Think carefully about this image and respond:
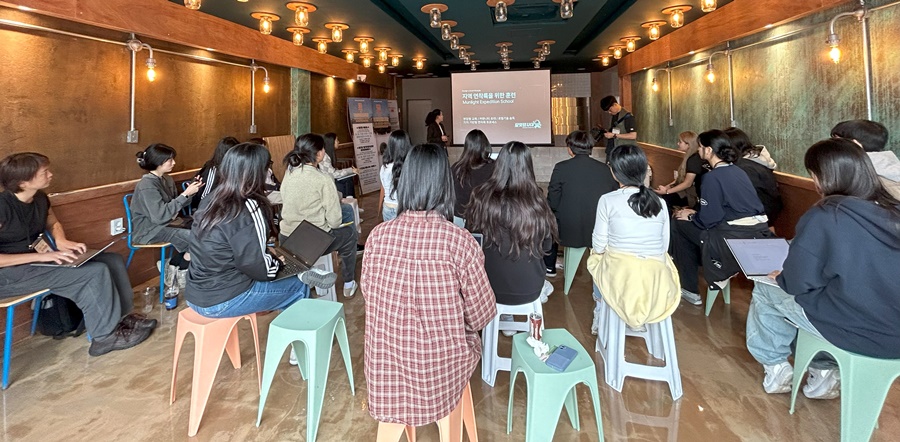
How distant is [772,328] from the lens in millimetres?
2096

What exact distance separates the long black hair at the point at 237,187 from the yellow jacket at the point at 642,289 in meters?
1.68

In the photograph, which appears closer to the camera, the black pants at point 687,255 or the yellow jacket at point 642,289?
the yellow jacket at point 642,289

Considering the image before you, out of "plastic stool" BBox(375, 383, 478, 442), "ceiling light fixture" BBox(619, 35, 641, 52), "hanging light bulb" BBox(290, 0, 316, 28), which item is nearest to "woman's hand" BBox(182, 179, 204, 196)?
"hanging light bulb" BBox(290, 0, 316, 28)

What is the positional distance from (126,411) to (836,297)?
3035mm

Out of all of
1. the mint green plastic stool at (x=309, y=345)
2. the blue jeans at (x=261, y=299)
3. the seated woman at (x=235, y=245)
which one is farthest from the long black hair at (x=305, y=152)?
the mint green plastic stool at (x=309, y=345)

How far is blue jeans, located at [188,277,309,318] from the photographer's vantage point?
6.55 ft

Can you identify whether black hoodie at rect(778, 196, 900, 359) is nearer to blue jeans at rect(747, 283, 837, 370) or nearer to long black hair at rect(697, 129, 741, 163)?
blue jeans at rect(747, 283, 837, 370)

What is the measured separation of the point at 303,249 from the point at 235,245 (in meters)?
0.44

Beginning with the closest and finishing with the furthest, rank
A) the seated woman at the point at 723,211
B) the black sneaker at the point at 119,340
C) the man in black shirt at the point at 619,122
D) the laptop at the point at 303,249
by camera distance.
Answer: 1. the laptop at the point at 303,249
2. the black sneaker at the point at 119,340
3. the seated woman at the point at 723,211
4. the man in black shirt at the point at 619,122

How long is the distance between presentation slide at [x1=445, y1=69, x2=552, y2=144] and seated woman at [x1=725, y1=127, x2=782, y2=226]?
202 inches

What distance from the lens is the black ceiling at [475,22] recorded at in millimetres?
4582

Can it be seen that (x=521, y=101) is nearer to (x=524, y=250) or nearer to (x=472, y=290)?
(x=524, y=250)

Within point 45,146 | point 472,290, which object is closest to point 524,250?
point 472,290

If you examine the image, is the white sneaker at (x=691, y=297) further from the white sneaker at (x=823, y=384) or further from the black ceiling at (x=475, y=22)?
the black ceiling at (x=475, y=22)
